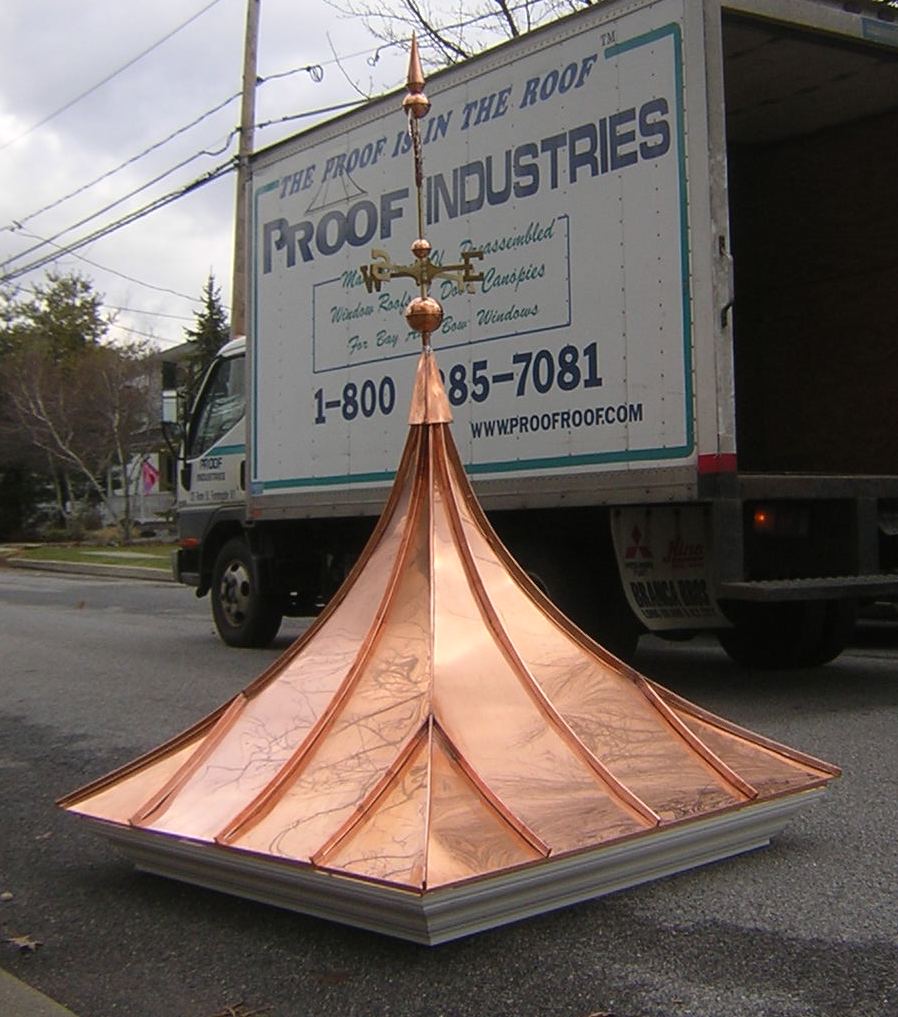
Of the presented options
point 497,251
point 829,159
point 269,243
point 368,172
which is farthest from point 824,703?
point 269,243

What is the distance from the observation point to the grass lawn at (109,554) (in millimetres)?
29064

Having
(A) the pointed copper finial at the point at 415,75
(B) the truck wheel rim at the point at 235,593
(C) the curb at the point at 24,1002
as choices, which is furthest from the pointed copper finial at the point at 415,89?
(B) the truck wheel rim at the point at 235,593

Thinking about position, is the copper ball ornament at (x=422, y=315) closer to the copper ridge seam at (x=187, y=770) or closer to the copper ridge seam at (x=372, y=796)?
the copper ridge seam at (x=187, y=770)

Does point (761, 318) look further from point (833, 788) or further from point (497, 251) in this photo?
point (833, 788)

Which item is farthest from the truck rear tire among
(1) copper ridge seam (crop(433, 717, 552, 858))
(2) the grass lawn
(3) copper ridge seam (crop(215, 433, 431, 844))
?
(2) the grass lawn

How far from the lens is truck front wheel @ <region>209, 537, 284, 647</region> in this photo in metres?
11.4

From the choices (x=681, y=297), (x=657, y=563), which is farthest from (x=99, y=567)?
(x=681, y=297)

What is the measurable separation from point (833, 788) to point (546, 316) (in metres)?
3.55

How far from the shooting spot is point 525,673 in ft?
13.8

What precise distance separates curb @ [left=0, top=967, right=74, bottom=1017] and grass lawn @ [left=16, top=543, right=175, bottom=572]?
22455mm

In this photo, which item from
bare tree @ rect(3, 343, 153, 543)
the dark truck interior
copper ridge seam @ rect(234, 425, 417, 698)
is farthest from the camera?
bare tree @ rect(3, 343, 153, 543)

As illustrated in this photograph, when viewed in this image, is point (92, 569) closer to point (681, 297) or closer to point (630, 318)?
point (630, 318)

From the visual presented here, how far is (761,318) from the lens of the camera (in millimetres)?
9984

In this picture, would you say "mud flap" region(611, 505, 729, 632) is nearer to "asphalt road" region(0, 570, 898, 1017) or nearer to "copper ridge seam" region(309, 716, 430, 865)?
"asphalt road" region(0, 570, 898, 1017)
